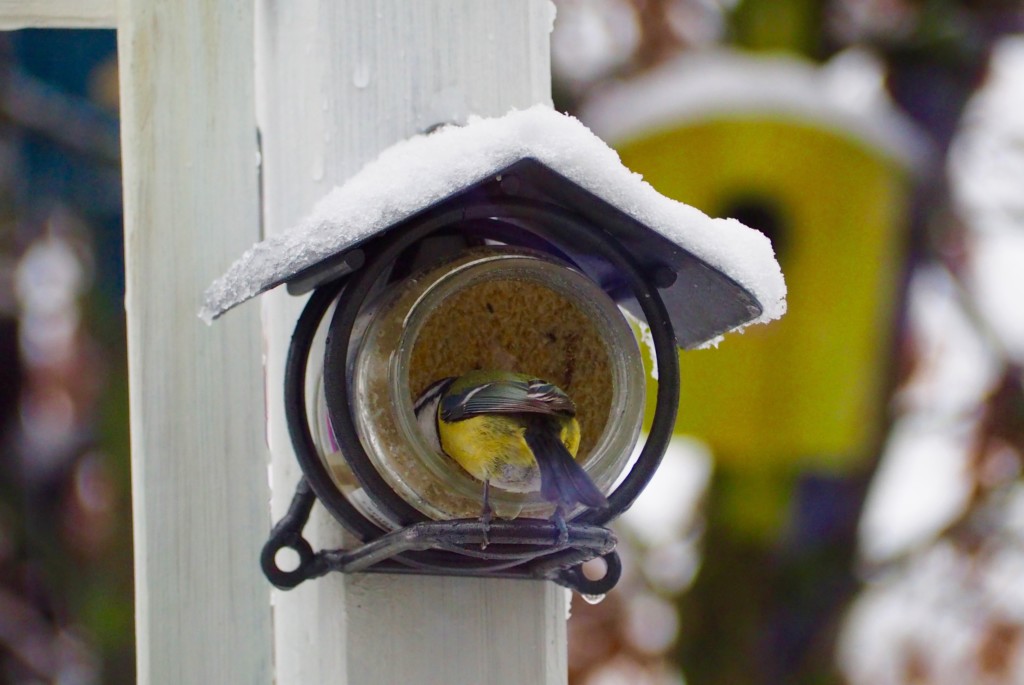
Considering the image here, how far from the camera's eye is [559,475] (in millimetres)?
1346

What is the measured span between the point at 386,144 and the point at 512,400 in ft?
1.24

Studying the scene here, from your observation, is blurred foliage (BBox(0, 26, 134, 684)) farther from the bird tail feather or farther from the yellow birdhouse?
the bird tail feather

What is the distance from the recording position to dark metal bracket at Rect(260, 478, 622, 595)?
130 cm

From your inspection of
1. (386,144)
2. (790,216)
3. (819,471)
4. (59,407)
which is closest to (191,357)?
(386,144)

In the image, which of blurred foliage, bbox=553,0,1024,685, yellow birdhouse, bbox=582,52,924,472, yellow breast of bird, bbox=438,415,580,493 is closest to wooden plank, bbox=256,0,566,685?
yellow breast of bird, bbox=438,415,580,493

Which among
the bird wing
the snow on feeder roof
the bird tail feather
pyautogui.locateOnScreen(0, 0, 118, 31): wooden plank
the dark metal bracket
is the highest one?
pyautogui.locateOnScreen(0, 0, 118, 31): wooden plank

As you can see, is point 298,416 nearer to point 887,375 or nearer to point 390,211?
point 390,211

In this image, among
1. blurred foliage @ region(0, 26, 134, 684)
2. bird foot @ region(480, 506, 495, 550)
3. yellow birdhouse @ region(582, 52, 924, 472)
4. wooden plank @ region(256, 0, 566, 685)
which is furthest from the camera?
blurred foliage @ region(0, 26, 134, 684)

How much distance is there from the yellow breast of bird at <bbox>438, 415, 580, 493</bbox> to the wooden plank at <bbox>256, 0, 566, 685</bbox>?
0.62 feet

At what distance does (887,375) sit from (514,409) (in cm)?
400

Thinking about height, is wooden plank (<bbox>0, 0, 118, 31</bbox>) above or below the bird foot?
above

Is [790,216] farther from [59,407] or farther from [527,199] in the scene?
[59,407]

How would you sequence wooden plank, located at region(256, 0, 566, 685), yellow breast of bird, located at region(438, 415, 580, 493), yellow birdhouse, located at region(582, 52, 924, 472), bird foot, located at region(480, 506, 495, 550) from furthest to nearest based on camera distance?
yellow birdhouse, located at region(582, 52, 924, 472) < wooden plank, located at region(256, 0, 566, 685) < yellow breast of bird, located at region(438, 415, 580, 493) < bird foot, located at region(480, 506, 495, 550)

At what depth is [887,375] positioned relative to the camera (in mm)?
5133
